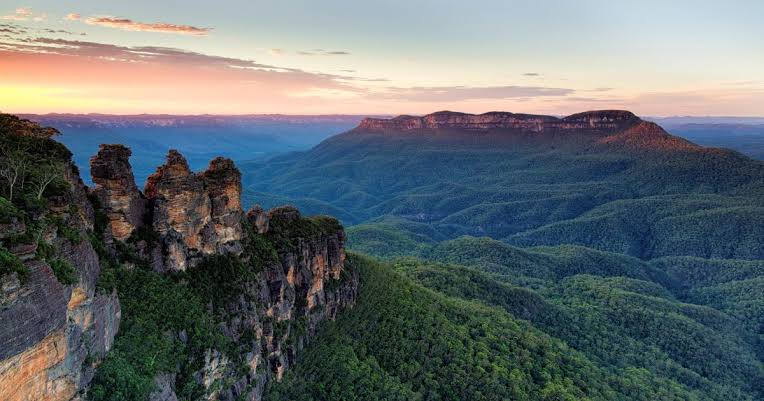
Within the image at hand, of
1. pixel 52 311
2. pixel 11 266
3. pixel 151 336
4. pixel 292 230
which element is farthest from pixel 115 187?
pixel 292 230

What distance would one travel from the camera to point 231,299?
40.9 m

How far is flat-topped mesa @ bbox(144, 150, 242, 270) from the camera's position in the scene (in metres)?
38.5

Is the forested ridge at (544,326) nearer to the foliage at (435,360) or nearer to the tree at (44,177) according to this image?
the foliage at (435,360)

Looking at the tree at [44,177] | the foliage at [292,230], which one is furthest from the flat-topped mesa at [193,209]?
the tree at [44,177]

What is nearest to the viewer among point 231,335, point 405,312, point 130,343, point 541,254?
point 130,343

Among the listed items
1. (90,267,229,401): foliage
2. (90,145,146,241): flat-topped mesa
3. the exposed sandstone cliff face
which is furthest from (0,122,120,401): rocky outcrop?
the exposed sandstone cliff face

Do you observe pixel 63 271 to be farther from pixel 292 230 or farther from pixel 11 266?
pixel 292 230

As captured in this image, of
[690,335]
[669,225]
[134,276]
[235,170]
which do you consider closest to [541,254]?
[690,335]

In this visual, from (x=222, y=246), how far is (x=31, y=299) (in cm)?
2303

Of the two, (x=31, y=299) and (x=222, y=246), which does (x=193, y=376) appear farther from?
(x=31, y=299)

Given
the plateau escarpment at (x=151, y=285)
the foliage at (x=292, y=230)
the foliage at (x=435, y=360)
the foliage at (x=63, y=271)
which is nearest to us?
the plateau escarpment at (x=151, y=285)

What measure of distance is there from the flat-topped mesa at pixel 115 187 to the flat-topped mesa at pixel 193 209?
272 centimetres

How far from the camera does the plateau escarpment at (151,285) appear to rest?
866 inches

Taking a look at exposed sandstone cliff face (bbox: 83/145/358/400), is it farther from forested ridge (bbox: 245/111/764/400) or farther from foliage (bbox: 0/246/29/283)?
foliage (bbox: 0/246/29/283)
